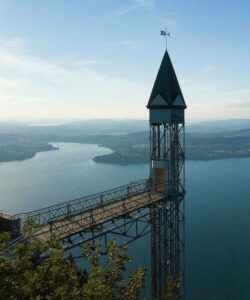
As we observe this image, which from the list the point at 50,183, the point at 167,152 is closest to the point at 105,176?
the point at 50,183

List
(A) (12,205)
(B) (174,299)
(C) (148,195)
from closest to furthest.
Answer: (B) (174,299)
(C) (148,195)
(A) (12,205)

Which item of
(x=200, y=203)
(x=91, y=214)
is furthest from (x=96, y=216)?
(x=200, y=203)

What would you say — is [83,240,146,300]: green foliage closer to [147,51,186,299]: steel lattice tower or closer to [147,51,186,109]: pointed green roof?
[147,51,186,299]: steel lattice tower

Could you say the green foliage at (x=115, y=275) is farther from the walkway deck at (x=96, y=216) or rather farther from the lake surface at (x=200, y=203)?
the lake surface at (x=200, y=203)

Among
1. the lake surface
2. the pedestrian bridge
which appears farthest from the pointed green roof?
the lake surface

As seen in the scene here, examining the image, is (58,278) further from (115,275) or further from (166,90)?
(166,90)

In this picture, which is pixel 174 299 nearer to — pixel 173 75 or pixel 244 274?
pixel 173 75

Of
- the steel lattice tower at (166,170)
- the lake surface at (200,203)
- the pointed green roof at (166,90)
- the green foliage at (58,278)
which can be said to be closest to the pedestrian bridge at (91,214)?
the steel lattice tower at (166,170)

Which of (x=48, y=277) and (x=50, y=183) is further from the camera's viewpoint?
(x=50, y=183)
